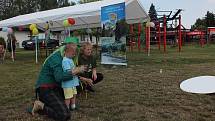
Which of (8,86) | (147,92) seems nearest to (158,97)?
(147,92)

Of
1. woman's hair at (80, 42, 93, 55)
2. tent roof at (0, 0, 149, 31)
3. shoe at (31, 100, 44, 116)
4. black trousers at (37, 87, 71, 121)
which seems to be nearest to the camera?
black trousers at (37, 87, 71, 121)

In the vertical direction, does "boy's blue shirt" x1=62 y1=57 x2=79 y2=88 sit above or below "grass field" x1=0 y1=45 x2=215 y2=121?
above

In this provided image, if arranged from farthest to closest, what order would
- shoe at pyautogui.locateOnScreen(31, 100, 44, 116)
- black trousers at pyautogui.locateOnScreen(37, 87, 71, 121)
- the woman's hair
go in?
the woman's hair → shoe at pyautogui.locateOnScreen(31, 100, 44, 116) → black trousers at pyautogui.locateOnScreen(37, 87, 71, 121)

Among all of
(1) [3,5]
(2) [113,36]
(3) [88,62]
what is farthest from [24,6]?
(3) [88,62]

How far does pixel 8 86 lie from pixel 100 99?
3.07m

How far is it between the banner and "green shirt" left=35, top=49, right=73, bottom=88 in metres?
6.44

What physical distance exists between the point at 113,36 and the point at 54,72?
6.81m

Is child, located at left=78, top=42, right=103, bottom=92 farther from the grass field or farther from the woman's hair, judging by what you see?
the grass field

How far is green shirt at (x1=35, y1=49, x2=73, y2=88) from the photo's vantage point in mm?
5652

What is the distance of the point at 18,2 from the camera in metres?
78.3

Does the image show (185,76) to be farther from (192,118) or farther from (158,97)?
(192,118)

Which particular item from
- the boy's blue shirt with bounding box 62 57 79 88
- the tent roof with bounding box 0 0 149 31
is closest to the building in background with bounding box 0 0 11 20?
the tent roof with bounding box 0 0 149 31

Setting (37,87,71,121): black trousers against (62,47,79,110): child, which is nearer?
(37,87,71,121): black trousers

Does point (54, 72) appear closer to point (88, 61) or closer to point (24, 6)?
point (88, 61)
